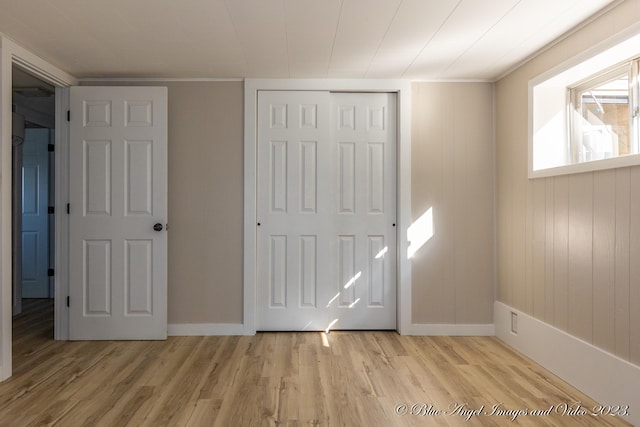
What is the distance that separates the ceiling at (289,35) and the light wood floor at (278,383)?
7.34ft

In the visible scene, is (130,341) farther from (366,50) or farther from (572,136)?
(572,136)

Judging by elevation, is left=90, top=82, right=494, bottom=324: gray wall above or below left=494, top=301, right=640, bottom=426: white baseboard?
above

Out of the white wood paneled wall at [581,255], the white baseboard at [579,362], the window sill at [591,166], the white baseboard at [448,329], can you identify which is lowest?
the white baseboard at [448,329]

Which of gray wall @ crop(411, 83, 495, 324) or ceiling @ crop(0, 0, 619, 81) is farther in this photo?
gray wall @ crop(411, 83, 495, 324)

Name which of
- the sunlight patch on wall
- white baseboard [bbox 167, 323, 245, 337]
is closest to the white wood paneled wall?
the sunlight patch on wall

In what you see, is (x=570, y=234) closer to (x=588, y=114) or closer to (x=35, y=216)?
(x=588, y=114)

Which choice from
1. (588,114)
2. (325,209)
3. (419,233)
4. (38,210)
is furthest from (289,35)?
(38,210)

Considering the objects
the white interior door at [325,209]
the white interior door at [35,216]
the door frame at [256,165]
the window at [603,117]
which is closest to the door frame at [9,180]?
the door frame at [256,165]

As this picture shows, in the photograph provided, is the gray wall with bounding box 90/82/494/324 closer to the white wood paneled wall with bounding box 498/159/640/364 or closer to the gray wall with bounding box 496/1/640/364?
the gray wall with bounding box 496/1/640/364

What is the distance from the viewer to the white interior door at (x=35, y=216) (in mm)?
5547

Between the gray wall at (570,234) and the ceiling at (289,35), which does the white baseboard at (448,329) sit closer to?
the gray wall at (570,234)

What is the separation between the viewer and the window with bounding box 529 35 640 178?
2.46 m

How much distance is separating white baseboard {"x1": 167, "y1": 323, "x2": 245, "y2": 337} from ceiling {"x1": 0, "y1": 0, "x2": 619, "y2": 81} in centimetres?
215

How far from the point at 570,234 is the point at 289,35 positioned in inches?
87.8
